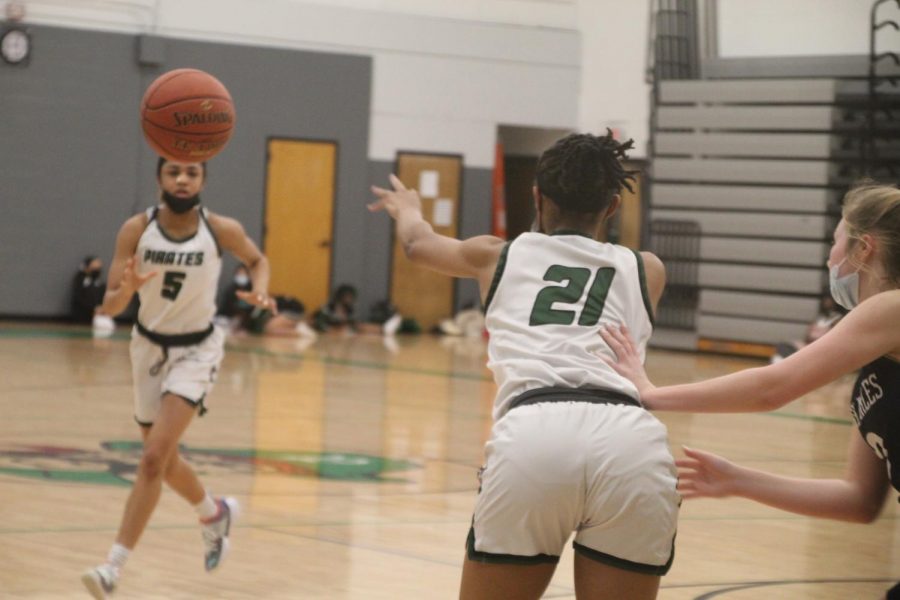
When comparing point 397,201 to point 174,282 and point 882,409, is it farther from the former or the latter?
point 174,282

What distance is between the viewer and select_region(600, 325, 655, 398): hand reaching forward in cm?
328

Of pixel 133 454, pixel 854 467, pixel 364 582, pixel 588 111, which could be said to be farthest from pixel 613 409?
pixel 588 111

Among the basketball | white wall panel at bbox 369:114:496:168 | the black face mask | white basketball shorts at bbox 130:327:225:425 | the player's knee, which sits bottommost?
the player's knee

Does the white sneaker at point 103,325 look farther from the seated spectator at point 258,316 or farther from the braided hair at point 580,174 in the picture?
the braided hair at point 580,174

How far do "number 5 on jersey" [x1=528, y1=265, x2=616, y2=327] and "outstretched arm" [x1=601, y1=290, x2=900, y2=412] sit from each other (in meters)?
0.27

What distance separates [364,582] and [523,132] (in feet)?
56.7

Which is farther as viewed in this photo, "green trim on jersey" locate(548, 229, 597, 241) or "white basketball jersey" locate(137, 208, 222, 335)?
"white basketball jersey" locate(137, 208, 222, 335)

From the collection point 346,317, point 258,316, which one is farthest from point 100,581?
point 346,317

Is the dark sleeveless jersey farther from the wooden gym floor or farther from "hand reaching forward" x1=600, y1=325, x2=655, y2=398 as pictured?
the wooden gym floor


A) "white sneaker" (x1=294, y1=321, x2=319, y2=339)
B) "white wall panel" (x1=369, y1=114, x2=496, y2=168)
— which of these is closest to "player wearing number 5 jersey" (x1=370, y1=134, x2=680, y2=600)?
"white sneaker" (x1=294, y1=321, x2=319, y2=339)

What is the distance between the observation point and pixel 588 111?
835 inches

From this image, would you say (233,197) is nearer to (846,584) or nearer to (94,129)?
(94,129)

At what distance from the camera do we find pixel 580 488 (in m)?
3.14

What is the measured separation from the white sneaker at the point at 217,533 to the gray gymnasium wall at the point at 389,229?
14.5 metres
